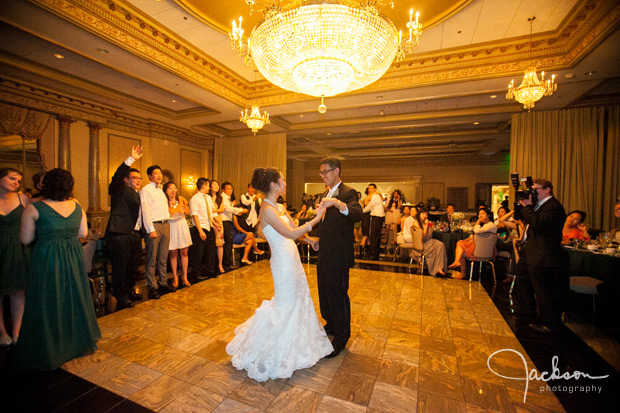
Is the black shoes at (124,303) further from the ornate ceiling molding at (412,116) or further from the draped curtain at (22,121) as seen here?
the ornate ceiling molding at (412,116)

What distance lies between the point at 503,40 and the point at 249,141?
8.15m

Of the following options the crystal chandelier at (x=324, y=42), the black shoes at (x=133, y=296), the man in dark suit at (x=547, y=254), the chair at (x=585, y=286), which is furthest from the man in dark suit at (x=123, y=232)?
the chair at (x=585, y=286)

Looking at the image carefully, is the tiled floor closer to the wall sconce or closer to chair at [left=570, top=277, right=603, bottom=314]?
chair at [left=570, top=277, right=603, bottom=314]

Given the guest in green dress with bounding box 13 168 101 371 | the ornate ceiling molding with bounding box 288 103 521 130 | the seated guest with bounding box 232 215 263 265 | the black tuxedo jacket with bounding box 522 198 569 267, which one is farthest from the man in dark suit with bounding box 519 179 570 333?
the ornate ceiling molding with bounding box 288 103 521 130

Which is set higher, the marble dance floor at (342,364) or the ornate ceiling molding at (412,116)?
the ornate ceiling molding at (412,116)

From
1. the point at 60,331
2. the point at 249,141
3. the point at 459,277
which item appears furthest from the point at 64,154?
the point at 459,277

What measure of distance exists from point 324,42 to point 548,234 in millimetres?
3121

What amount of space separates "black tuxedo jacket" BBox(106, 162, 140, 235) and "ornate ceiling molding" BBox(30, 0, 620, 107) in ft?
7.69

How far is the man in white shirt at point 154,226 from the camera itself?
3830 mm

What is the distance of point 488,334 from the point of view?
9.89ft

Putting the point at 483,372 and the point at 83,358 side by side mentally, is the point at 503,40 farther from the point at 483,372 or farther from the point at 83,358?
the point at 83,358

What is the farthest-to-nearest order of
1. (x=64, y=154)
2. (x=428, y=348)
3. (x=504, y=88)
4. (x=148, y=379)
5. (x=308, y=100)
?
(x=64, y=154)
(x=308, y=100)
(x=504, y=88)
(x=428, y=348)
(x=148, y=379)

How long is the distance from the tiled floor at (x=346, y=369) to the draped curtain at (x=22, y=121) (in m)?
6.66

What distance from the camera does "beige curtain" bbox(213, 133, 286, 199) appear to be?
402 inches
